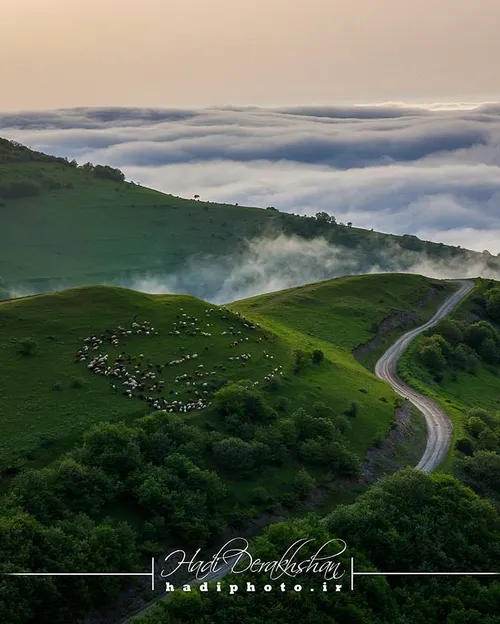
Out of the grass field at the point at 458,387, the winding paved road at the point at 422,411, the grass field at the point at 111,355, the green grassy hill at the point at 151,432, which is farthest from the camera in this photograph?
the grass field at the point at 458,387

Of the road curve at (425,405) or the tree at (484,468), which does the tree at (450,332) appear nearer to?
the road curve at (425,405)

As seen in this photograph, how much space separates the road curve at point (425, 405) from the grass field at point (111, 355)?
21.6 feet

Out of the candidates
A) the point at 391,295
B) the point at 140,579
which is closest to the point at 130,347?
the point at 140,579

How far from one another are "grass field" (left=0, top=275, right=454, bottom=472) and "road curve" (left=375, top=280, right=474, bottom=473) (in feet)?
21.6

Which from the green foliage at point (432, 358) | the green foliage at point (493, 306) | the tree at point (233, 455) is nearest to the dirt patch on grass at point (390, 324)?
the green foliage at point (432, 358)

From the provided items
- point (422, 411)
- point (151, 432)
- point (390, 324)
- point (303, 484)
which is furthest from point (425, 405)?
point (151, 432)

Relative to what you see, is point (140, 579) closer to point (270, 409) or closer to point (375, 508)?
point (375, 508)

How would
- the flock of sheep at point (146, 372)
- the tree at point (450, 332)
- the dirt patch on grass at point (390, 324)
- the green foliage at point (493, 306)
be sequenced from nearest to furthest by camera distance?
1. the flock of sheep at point (146, 372)
2. the dirt patch on grass at point (390, 324)
3. the tree at point (450, 332)
4. the green foliage at point (493, 306)

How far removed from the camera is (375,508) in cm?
5759

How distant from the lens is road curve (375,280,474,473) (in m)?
82.3

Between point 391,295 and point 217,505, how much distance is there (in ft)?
411

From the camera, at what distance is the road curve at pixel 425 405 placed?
82312mm

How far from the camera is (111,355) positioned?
3081 inches

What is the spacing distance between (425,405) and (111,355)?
56679 millimetres
